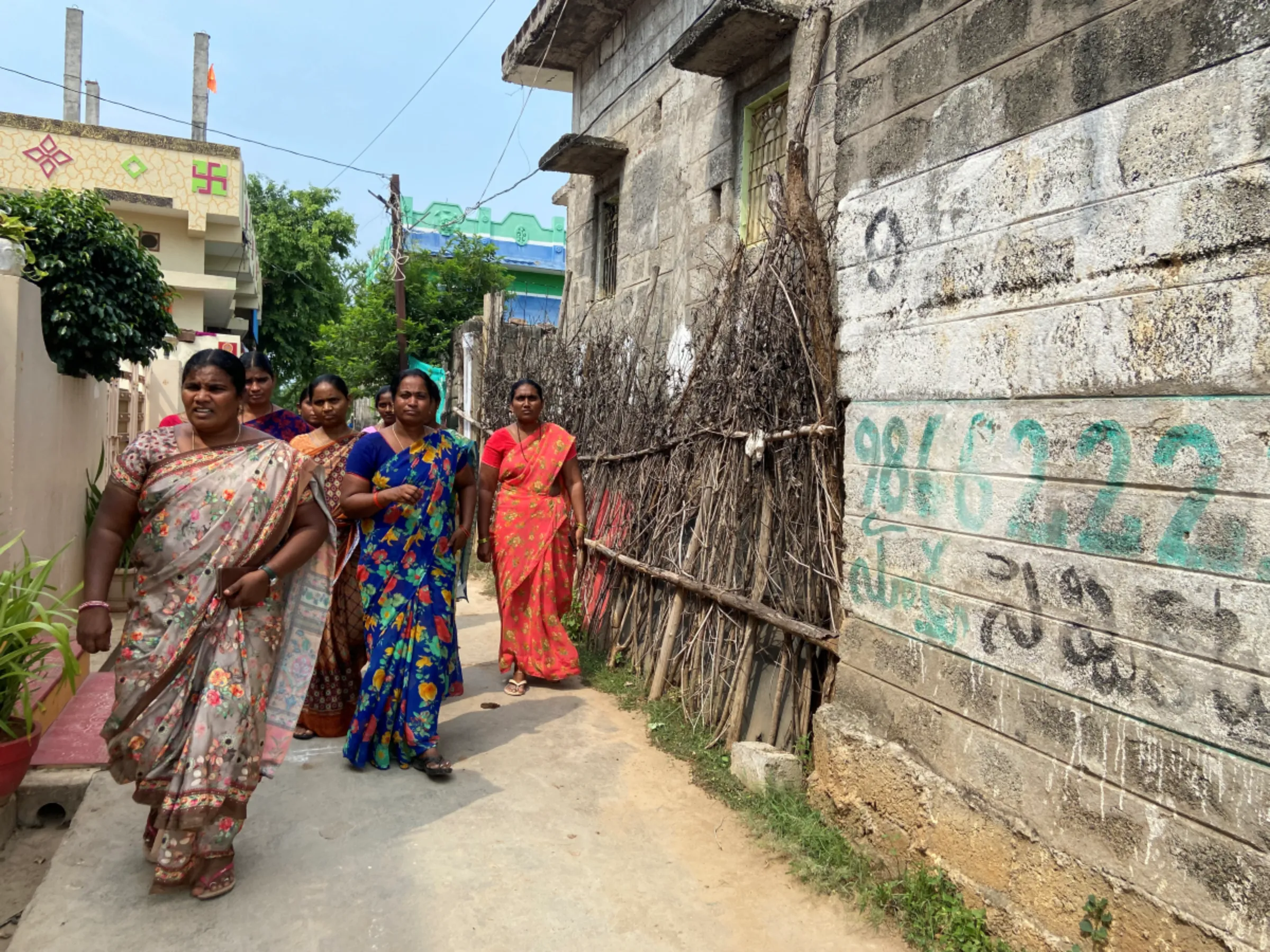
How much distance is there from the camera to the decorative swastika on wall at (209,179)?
17.1m

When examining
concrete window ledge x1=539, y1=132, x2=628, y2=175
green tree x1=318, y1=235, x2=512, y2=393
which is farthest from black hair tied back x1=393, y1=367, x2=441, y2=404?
green tree x1=318, y1=235, x2=512, y2=393

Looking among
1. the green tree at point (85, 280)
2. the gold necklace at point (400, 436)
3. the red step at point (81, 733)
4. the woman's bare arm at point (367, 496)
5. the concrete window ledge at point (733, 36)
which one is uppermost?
the concrete window ledge at point (733, 36)

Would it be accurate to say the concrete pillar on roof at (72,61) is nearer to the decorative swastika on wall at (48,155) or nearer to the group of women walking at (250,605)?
the decorative swastika on wall at (48,155)

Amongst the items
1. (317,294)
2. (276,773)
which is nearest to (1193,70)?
(276,773)

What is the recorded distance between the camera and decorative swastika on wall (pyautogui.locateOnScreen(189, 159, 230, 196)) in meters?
17.1

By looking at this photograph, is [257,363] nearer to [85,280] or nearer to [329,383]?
[329,383]

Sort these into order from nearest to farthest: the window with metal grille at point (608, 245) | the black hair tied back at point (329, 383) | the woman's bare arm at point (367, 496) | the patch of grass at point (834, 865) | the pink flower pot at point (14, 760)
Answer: the patch of grass at point (834, 865) → the pink flower pot at point (14, 760) → the woman's bare arm at point (367, 496) → the black hair tied back at point (329, 383) → the window with metal grille at point (608, 245)

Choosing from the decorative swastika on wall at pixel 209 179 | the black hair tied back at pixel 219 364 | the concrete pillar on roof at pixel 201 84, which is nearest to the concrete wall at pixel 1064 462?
the black hair tied back at pixel 219 364

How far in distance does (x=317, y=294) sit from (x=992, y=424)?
77.2 ft

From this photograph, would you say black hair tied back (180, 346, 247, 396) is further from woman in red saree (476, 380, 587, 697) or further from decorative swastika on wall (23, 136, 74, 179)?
decorative swastika on wall (23, 136, 74, 179)

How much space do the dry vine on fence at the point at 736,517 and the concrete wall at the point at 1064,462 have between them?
1.03 feet

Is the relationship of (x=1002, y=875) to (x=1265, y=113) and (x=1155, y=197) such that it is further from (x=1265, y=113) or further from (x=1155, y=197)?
(x=1265, y=113)

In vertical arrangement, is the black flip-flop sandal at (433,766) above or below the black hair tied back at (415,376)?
below

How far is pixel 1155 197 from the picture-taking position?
206 centimetres
